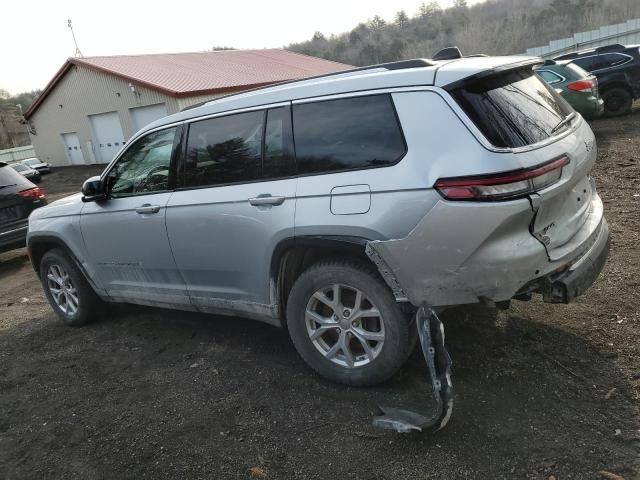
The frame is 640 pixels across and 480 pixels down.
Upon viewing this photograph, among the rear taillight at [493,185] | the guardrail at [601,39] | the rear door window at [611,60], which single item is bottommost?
the rear taillight at [493,185]

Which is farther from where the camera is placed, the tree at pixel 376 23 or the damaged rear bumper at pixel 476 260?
the tree at pixel 376 23

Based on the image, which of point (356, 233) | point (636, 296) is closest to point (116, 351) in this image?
point (356, 233)

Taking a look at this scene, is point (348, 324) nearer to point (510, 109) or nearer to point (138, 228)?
point (510, 109)

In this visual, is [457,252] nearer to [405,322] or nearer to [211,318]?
[405,322]

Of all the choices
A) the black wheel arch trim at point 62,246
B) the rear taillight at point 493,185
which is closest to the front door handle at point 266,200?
the rear taillight at point 493,185

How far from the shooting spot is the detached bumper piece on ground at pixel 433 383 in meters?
2.60

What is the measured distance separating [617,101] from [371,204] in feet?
43.8

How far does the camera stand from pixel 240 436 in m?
2.96

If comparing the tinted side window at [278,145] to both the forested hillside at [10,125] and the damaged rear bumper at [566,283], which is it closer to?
the damaged rear bumper at [566,283]

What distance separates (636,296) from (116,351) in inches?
164

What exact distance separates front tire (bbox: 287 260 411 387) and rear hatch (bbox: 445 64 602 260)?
0.92 metres

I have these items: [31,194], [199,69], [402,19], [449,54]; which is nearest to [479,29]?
[402,19]

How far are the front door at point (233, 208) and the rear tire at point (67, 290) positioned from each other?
157cm

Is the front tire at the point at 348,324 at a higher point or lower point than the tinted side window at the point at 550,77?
lower
